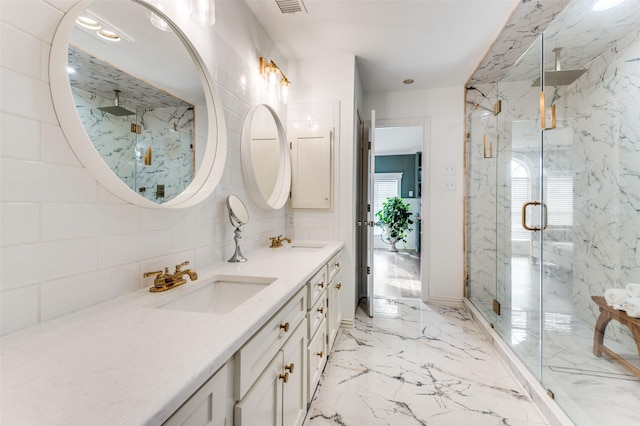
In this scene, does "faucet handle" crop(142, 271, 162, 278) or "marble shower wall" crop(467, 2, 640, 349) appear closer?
"faucet handle" crop(142, 271, 162, 278)

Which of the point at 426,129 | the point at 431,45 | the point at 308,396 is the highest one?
the point at 431,45

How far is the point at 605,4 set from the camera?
1396mm

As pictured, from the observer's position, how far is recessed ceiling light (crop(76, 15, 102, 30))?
822 mm

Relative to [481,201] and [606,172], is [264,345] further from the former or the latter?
[481,201]

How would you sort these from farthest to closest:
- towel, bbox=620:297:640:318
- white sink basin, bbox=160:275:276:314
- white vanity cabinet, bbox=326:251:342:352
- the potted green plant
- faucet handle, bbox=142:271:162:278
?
the potted green plant
white vanity cabinet, bbox=326:251:342:352
towel, bbox=620:297:640:318
white sink basin, bbox=160:275:276:314
faucet handle, bbox=142:271:162:278

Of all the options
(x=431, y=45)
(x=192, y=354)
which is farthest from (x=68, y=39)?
(x=431, y=45)

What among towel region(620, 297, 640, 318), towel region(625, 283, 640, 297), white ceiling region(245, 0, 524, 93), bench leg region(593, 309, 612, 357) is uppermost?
white ceiling region(245, 0, 524, 93)

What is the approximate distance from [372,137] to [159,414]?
267 centimetres

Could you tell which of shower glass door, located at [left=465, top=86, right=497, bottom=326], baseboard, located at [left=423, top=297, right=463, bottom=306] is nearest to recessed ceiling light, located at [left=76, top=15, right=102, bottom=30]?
shower glass door, located at [left=465, top=86, right=497, bottom=326]

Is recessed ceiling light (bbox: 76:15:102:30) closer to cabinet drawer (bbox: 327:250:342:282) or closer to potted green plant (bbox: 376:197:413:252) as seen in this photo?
cabinet drawer (bbox: 327:250:342:282)

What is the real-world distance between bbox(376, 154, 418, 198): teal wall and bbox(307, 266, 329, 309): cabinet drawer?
5.76 m

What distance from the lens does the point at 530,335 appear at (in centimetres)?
196

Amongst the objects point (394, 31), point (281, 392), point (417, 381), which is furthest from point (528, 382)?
point (394, 31)

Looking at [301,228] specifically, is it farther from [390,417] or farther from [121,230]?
[121,230]
